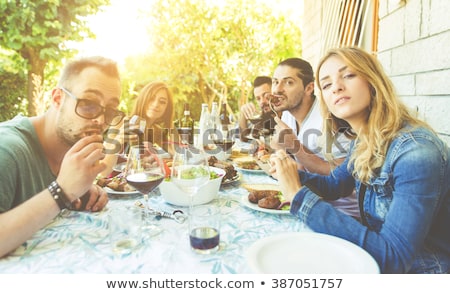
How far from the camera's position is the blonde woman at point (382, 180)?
1.86 feet

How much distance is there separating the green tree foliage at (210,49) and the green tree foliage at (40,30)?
1.55 ft

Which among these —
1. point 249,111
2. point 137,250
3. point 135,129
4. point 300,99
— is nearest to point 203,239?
point 137,250

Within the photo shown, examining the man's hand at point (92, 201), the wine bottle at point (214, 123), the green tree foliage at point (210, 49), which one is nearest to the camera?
the man's hand at point (92, 201)

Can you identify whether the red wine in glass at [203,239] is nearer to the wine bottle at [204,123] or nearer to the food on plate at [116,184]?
the food on plate at [116,184]

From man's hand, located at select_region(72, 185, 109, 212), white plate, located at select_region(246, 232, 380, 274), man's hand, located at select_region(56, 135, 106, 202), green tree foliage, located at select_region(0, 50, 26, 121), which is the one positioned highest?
green tree foliage, located at select_region(0, 50, 26, 121)

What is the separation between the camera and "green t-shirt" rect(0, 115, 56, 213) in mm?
632

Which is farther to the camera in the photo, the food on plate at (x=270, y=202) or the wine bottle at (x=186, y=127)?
the wine bottle at (x=186, y=127)

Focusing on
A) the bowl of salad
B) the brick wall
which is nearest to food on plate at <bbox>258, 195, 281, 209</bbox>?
the bowl of salad

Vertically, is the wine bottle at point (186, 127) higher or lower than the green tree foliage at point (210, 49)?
lower

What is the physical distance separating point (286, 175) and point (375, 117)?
254 millimetres

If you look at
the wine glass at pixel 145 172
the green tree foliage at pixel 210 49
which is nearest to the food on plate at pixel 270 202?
the wine glass at pixel 145 172

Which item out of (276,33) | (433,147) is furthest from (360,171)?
(276,33)

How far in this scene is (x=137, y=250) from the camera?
0.57 meters

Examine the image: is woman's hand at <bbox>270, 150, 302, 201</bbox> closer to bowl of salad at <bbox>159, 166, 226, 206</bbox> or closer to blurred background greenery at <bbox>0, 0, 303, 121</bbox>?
bowl of salad at <bbox>159, 166, 226, 206</bbox>
